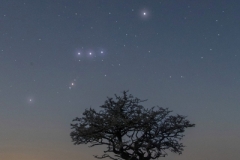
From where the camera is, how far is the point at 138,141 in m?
28.7

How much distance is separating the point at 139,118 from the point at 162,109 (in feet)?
8.51

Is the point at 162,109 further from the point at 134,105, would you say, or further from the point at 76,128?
the point at 76,128

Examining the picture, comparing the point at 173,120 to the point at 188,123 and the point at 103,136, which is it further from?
the point at 103,136

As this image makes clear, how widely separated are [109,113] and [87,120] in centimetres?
204

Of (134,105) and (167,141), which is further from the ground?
(134,105)

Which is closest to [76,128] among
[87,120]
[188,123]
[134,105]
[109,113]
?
[87,120]

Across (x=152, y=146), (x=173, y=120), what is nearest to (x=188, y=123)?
(x=173, y=120)

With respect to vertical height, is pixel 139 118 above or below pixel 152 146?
above

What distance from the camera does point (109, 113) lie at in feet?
96.5

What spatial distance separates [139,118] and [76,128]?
5708mm

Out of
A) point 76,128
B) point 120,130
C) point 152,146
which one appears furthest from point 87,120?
point 152,146

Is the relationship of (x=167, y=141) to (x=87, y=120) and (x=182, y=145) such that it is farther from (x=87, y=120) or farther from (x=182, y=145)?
(x=87, y=120)

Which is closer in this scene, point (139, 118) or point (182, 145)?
point (139, 118)

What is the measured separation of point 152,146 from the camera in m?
28.8
